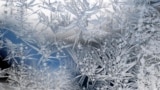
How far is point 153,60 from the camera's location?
1055 mm

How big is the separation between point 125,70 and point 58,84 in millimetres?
322

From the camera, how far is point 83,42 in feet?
3.48

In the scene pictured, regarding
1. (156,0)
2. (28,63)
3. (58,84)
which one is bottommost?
(58,84)

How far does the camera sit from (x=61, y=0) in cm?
105

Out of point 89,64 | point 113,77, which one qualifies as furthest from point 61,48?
point 113,77

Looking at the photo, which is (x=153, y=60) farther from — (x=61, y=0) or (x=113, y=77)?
(x=61, y=0)

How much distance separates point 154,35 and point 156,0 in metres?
0.15

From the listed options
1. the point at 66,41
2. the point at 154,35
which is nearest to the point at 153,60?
the point at 154,35

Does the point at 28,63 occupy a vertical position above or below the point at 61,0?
below

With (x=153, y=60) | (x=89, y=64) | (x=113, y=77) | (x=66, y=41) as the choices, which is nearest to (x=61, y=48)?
(x=66, y=41)

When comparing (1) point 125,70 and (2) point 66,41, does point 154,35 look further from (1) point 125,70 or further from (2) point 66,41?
(2) point 66,41

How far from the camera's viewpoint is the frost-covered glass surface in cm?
104

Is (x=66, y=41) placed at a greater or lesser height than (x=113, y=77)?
greater

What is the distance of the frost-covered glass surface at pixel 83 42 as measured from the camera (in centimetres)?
104
